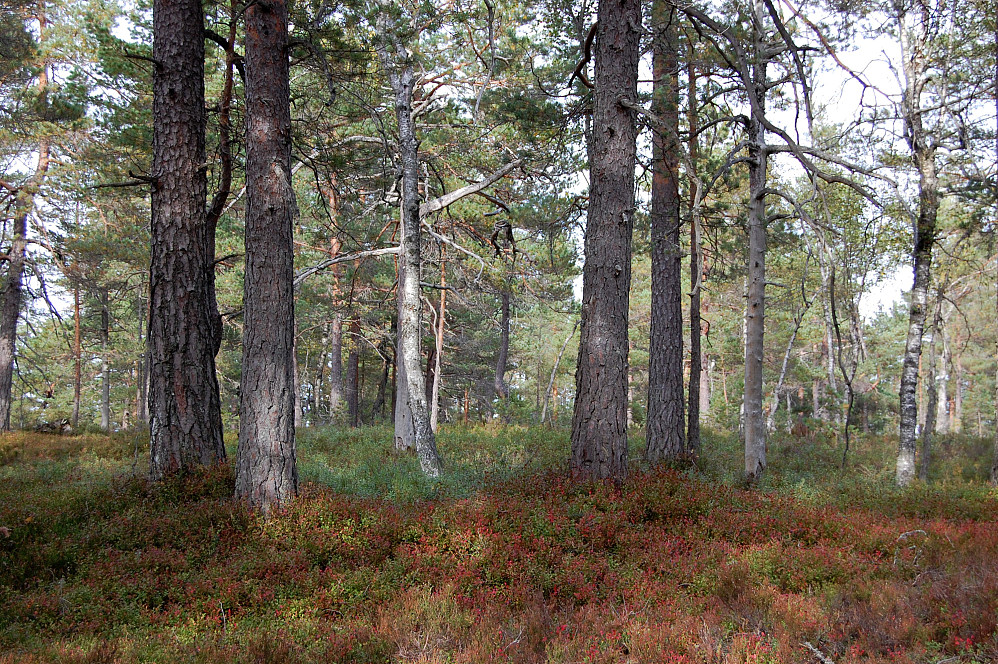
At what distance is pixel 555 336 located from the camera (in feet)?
123

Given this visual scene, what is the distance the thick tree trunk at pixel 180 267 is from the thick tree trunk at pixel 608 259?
479 cm

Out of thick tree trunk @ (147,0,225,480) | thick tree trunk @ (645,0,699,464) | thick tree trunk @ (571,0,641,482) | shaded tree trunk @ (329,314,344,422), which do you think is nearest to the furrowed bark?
thick tree trunk @ (645,0,699,464)

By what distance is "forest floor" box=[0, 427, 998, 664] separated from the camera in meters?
3.98

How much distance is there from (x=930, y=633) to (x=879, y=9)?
1132 cm

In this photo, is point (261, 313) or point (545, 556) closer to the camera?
point (545, 556)

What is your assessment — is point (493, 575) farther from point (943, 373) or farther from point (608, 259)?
point (943, 373)

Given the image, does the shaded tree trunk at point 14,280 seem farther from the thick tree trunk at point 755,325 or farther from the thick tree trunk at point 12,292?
the thick tree trunk at point 755,325

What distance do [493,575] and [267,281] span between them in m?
4.08

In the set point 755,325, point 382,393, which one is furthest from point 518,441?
point 382,393

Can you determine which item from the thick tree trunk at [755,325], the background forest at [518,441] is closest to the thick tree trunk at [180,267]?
the background forest at [518,441]

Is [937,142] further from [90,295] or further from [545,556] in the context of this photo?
[90,295]

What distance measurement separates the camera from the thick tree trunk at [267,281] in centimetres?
620

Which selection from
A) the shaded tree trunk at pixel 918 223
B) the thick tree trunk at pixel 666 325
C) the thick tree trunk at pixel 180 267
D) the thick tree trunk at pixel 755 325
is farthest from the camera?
the shaded tree trunk at pixel 918 223

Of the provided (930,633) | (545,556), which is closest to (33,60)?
(545,556)
